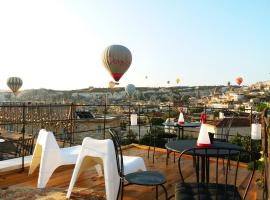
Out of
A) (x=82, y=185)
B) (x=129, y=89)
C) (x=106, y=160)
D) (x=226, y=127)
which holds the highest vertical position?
(x=129, y=89)

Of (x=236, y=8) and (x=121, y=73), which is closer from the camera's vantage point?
(x=236, y=8)

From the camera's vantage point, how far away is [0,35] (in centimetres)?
1803

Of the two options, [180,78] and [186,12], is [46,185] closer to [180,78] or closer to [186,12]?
[186,12]

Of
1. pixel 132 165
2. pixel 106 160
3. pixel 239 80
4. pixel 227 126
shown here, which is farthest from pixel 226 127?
pixel 239 80

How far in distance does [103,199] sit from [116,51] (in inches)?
494

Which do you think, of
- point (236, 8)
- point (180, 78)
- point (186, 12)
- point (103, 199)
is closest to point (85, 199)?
point (103, 199)

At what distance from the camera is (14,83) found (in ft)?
112

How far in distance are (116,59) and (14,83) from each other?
23.5 metres

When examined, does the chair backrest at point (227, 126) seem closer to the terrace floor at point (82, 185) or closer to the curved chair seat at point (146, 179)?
the terrace floor at point (82, 185)

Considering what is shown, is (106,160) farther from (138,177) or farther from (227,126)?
(227,126)

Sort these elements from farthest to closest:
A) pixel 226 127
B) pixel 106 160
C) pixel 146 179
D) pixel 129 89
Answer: pixel 129 89 < pixel 226 127 < pixel 106 160 < pixel 146 179

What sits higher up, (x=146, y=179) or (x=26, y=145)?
(x=146, y=179)

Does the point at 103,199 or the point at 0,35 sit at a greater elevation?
the point at 0,35

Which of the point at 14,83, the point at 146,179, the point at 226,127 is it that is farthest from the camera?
the point at 14,83
